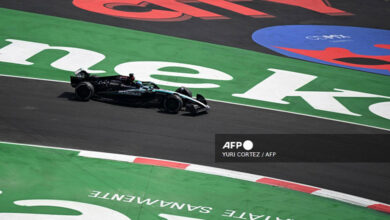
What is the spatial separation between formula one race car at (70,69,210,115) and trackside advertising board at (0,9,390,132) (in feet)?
7.27

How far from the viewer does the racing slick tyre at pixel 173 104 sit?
18.4 metres

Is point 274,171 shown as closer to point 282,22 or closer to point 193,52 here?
point 193,52

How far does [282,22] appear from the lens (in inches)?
1330

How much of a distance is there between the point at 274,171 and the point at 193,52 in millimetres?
12324

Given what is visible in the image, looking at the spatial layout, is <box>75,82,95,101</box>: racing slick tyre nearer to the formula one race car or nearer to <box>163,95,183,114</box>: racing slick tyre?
the formula one race car

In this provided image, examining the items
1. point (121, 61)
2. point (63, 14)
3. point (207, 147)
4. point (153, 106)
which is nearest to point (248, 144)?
point (207, 147)

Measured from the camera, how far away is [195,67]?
2427 centimetres

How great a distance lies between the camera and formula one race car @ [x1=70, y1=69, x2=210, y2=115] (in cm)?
1862

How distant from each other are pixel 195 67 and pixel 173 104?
19.9 feet
